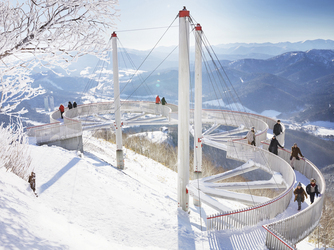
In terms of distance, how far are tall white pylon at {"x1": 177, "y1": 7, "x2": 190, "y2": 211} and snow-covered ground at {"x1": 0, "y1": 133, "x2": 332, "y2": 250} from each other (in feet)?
4.35

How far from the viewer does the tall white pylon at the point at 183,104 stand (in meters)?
11.9

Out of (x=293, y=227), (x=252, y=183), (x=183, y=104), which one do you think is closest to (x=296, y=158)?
(x=252, y=183)

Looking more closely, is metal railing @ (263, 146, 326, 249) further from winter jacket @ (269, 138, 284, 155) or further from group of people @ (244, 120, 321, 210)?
winter jacket @ (269, 138, 284, 155)

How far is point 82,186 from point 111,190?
1.45 metres

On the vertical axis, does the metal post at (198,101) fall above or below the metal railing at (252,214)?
above

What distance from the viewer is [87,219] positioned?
9.23 meters

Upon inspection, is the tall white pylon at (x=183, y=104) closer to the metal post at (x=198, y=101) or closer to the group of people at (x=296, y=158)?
the metal post at (x=198, y=101)

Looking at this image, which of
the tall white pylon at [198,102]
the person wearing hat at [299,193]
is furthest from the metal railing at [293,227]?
the tall white pylon at [198,102]

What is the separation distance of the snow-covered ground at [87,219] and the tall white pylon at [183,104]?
1.33m

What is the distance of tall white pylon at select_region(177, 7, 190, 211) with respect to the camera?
1191cm

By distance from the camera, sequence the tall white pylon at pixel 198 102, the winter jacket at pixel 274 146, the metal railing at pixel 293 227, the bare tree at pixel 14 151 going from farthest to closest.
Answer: the tall white pylon at pixel 198 102 < the winter jacket at pixel 274 146 < the bare tree at pixel 14 151 < the metal railing at pixel 293 227

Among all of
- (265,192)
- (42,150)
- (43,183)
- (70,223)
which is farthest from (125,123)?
(265,192)

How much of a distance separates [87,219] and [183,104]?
21.5ft

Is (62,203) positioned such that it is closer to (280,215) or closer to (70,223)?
(70,223)
